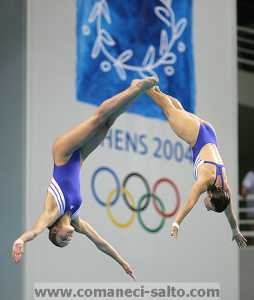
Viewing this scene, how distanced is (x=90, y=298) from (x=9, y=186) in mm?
1308

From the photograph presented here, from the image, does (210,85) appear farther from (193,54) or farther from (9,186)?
(9,186)

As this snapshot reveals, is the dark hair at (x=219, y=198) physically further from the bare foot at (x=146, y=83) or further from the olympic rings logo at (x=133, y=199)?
the olympic rings logo at (x=133, y=199)

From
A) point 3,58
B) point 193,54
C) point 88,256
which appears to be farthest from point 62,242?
point 193,54

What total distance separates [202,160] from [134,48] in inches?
60.7

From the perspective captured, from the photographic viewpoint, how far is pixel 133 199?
8.13 meters

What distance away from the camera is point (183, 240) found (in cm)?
840

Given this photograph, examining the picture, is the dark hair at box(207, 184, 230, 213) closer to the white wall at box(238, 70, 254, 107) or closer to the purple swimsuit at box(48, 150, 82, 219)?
the purple swimsuit at box(48, 150, 82, 219)

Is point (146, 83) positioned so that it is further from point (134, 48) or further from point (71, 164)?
point (134, 48)

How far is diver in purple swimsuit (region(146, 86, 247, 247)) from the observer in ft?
22.2

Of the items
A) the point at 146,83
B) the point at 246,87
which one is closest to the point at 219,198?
the point at 146,83

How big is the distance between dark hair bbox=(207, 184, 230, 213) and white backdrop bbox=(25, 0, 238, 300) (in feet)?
4.57

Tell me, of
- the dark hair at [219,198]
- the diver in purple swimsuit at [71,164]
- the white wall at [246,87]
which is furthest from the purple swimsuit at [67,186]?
the white wall at [246,87]

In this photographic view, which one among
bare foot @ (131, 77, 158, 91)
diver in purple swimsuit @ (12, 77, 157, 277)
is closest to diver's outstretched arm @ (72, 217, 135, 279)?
diver in purple swimsuit @ (12, 77, 157, 277)

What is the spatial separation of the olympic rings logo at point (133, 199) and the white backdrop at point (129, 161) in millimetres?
49
